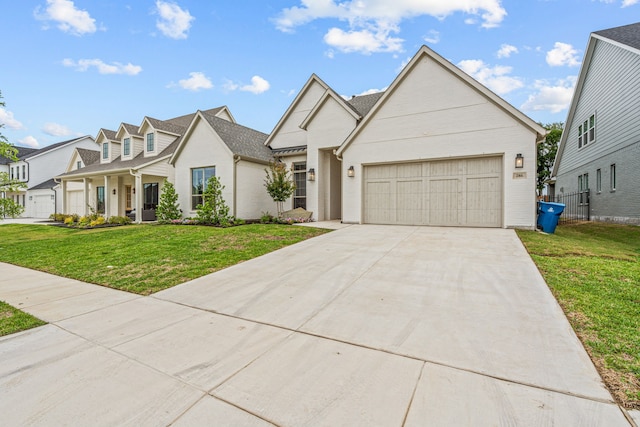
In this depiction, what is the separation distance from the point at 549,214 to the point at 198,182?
15.2m

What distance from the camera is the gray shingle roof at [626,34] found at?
41.9ft

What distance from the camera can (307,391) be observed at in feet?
7.29

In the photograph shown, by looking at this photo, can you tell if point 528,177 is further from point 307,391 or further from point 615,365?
point 307,391

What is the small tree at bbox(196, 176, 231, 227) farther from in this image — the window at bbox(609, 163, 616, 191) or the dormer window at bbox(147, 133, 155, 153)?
the window at bbox(609, 163, 616, 191)

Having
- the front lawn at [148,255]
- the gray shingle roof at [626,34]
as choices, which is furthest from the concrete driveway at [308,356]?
the gray shingle roof at [626,34]

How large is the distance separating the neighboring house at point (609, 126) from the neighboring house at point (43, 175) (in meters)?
38.0

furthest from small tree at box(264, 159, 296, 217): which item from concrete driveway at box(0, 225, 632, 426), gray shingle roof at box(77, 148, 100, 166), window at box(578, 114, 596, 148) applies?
gray shingle roof at box(77, 148, 100, 166)

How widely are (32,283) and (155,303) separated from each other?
3.19 metres

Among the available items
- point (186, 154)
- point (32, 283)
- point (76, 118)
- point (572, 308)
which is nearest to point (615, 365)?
point (572, 308)

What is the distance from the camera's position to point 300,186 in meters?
15.3

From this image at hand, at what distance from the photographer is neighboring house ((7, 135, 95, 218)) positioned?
2698cm

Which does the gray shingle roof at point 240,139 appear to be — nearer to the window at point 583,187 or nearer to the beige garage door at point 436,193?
the beige garage door at point 436,193

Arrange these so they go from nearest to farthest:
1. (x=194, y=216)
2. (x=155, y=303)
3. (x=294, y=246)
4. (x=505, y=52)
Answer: (x=155, y=303), (x=294, y=246), (x=505, y=52), (x=194, y=216)

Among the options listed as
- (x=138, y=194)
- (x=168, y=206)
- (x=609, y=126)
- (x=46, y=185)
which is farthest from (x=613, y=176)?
(x=46, y=185)
